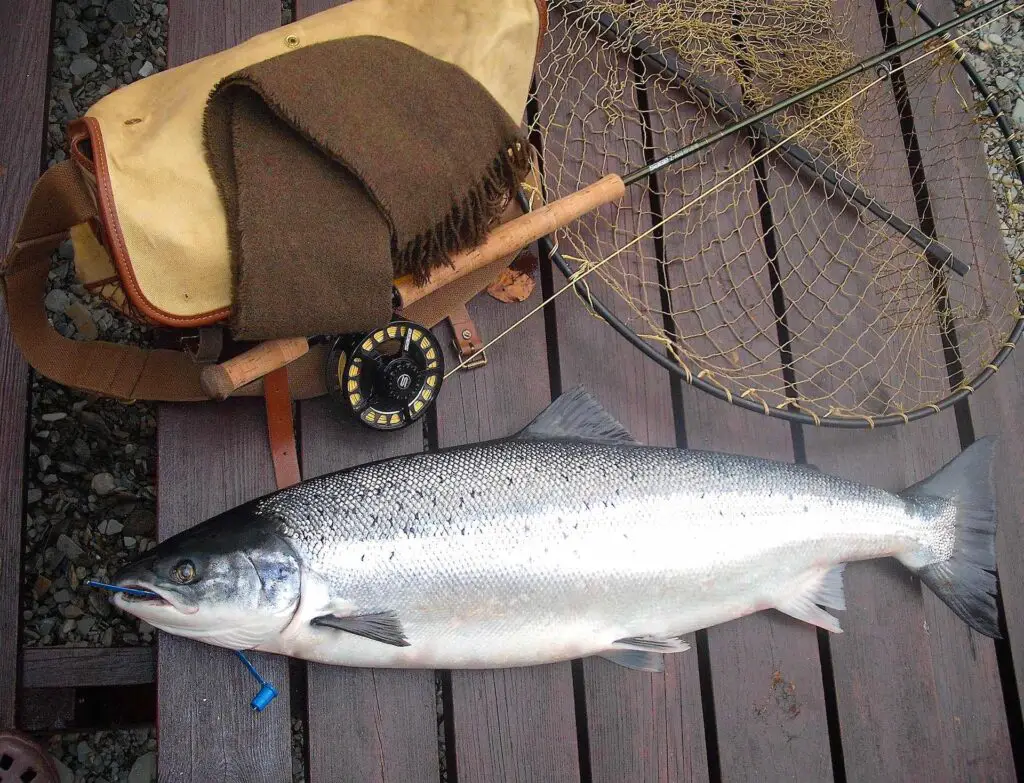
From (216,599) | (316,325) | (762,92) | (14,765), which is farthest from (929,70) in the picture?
(14,765)

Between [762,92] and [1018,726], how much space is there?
2.17 metres

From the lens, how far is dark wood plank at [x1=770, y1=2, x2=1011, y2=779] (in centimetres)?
229

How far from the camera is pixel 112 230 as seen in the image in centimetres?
154

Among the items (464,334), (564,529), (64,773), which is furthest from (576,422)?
(64,773)

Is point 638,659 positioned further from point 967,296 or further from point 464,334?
point 967,296

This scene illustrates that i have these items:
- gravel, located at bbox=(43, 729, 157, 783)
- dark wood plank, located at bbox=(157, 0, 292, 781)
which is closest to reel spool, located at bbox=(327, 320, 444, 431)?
dark wood plank, located at bbox=(157, 0, 292, 781)

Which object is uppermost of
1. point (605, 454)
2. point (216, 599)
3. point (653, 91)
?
point (653, 91)

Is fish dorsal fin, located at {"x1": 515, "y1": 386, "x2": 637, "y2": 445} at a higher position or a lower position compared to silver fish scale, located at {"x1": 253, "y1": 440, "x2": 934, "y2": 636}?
higher

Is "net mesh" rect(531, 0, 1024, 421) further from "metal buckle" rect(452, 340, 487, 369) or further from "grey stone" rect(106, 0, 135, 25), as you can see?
"grey stone" rect(106, 0, 135, 25)

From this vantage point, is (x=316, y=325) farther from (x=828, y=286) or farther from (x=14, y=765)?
(x=828, y=286)

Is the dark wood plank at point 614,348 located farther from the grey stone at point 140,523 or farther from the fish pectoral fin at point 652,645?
the grey stone at point 140,523

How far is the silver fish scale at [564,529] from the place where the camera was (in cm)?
180

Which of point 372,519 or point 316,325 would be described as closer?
point 316,325

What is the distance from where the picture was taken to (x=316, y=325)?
1.68 m
